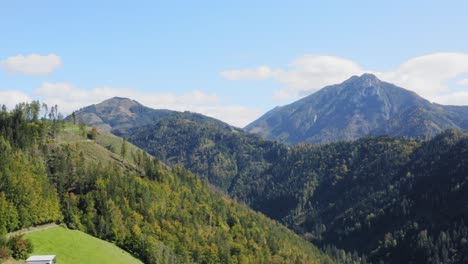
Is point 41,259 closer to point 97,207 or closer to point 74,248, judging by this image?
point 74,248

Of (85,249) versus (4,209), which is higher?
(4,209)

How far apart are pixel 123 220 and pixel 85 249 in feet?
123

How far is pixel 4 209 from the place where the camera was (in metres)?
119

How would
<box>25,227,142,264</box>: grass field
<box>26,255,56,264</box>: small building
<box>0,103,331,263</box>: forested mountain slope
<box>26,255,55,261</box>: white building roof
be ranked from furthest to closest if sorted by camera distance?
<box>0,103,331,263</box>: forested mountain slope, <box>25,227,142,264</box>: grass field, <box>26,255,55,261</box>: white building roof, <box>26,255,56,264</box>: small building

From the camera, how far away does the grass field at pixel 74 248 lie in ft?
381

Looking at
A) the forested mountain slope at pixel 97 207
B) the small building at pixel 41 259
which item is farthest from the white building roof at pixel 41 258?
the forested mountain slope at pixel 97 207

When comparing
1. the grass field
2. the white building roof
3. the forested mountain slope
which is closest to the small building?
the white building roof

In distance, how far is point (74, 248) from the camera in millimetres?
123938

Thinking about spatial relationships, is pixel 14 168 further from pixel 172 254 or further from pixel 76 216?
pixel 172 254

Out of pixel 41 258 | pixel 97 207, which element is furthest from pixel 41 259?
pixel 97 207

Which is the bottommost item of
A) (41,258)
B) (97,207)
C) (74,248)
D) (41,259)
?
(74,248)

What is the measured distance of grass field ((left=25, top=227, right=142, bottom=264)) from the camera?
4574 inches

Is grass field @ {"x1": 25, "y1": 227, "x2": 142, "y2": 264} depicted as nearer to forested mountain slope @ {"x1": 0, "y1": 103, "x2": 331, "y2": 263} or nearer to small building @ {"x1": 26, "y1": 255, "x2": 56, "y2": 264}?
small building @ {"x1": 26, "y1": 255, "x2": 56, "y2": 264}

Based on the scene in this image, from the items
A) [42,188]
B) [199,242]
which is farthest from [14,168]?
[199,242]
